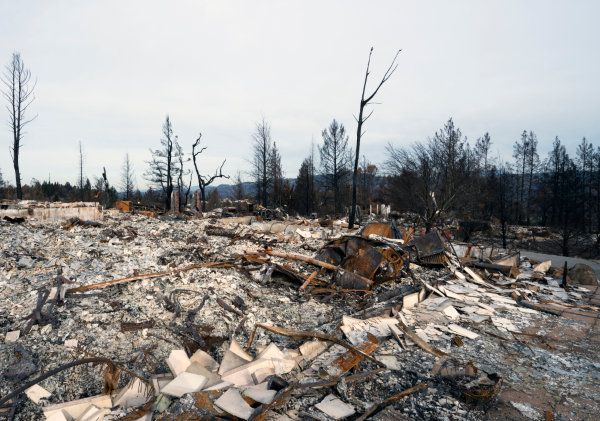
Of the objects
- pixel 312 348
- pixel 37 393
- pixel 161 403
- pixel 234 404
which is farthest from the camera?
pixel 312 348

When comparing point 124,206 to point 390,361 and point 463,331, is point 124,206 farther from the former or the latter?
point 463,331

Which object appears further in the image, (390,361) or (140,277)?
(140,277)

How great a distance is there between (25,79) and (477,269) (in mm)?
27068

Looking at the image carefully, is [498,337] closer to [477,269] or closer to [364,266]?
[364,266]

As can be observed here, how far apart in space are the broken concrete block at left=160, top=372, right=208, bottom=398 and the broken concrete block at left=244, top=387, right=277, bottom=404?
45 cm

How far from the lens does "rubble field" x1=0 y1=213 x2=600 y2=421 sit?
2.28 metres

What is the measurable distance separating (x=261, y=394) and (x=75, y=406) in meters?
1.49

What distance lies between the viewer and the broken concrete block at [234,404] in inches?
79.9

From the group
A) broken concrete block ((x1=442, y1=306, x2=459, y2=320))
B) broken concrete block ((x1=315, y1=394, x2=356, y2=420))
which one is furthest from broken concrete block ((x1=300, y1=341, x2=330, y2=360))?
broken concrete block ((x1=442, y1=306, x2=459, y2=320))

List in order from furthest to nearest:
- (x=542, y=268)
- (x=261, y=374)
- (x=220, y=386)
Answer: (x=542, y=268)
(x=261, y=374)
(x=220, y=386)

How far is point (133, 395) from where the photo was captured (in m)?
2.47

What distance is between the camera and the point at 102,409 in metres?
2.31

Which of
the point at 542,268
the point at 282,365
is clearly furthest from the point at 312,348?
the point at 542,268

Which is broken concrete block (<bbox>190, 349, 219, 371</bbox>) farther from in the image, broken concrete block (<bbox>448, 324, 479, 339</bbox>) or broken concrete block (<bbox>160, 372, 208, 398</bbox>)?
broken concrete block (<bbox>448, 324, 479, 339</bbox>)
